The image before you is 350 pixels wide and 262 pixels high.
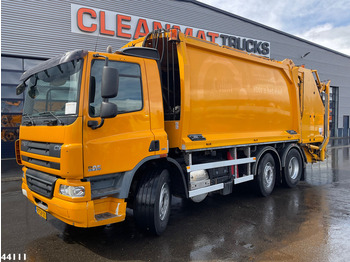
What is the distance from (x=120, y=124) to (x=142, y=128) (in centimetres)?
38

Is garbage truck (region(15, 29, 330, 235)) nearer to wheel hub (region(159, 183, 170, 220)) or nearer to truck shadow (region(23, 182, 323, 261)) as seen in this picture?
wheel hub (region(159, 183, 170, 220))

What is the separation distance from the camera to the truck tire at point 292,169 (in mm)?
7382

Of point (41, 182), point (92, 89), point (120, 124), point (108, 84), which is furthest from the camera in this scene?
point (41, 182)

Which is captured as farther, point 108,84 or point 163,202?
point 163,202

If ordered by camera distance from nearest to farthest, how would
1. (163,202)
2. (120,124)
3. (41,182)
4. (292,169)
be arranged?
(120,124)
(41,182)
(163,202)
(292,169)

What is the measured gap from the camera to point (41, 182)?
3932mm

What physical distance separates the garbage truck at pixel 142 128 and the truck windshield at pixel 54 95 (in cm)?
2

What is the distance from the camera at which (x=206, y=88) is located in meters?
5.10

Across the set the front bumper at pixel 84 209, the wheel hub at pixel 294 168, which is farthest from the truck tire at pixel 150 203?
the wheel hub at pixel 294 168

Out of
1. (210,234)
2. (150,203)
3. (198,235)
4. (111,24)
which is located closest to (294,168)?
(210,234)

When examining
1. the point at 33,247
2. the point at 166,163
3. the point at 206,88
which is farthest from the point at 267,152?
the point at 33,247

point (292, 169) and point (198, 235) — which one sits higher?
point (292, 169)

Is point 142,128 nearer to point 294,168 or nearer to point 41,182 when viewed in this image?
point 41,182

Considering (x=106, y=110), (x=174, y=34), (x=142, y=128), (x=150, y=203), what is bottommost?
(x=150, y=203)
